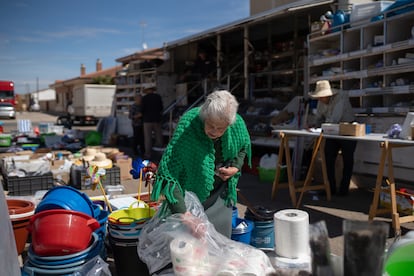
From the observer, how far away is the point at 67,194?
11.9ft

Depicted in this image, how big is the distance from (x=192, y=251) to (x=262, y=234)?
1782 mm

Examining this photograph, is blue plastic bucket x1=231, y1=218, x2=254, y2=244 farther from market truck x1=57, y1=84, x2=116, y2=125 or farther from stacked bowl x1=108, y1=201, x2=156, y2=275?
market truck x1=57, y1=84, x2=116, y2=125

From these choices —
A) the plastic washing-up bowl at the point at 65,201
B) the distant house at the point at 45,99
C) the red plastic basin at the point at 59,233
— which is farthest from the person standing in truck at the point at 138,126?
the distant house at the point at 45,99

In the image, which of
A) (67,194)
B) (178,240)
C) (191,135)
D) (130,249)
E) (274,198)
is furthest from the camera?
(274,198)

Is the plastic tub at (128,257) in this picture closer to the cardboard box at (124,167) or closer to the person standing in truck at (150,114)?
the cardboard box at (124,167)

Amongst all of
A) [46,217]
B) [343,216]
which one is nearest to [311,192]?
[343,216]

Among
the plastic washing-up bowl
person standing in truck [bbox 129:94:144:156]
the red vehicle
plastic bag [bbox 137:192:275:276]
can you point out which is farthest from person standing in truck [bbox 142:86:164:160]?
the red vehicle

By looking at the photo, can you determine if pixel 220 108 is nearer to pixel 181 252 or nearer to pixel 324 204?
pixel 181 252

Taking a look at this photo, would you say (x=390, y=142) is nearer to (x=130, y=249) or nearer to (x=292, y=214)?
(x=292, y=214)

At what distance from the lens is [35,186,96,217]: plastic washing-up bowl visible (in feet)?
11.3

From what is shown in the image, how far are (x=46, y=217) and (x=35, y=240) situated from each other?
0.19 metres

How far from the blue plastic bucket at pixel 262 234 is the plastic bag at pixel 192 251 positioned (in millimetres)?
1190

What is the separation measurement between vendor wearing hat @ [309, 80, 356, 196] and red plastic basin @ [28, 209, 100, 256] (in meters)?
4.29

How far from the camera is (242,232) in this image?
3635 millimetres
